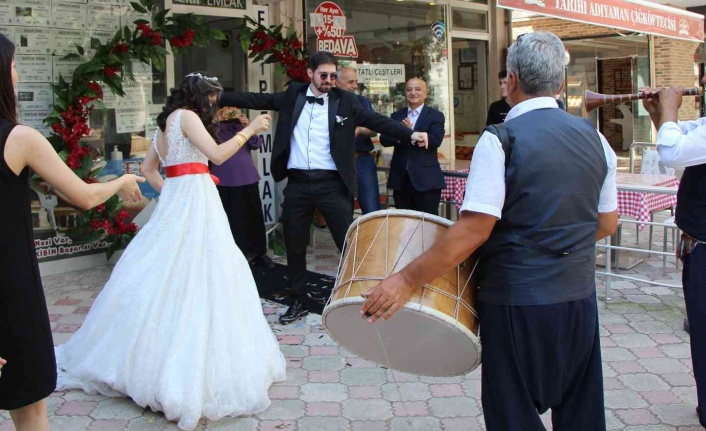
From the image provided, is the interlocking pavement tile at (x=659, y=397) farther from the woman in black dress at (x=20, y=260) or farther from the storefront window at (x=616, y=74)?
the storefront window at (x=616, y=74)

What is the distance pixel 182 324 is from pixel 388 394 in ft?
3.98

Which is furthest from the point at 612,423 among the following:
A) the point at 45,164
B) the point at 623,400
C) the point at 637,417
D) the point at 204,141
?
the point at 45,164

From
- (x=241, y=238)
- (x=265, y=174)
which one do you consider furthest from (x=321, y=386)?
(x=265, y=174)

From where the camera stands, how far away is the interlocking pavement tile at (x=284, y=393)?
Result: 4.21 meters

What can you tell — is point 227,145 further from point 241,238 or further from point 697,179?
point 241,238

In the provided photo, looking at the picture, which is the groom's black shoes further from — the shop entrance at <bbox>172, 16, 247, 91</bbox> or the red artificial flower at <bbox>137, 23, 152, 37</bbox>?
A: the shop entrance at <bbox>172, 16, 247, 91</bbox>

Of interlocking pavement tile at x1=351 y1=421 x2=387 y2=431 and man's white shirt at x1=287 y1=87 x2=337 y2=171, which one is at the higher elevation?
man's white shirt at x1=287 y1=87 x2=337 y2=171

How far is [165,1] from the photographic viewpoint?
7.25 meters

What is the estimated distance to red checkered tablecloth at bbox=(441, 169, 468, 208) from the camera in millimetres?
7074

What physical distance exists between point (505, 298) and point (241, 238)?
497cm

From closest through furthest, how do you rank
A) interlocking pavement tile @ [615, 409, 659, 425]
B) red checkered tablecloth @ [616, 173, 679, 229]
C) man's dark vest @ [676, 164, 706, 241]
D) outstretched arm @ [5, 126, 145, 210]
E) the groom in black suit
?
outstretched arm @ [5, 126, 145, 210] < man's dark vest @ [676, 164, 706, 241] < interlocking pavement tile @ [615, 409, 659, 425] < the groom in black suit < red checkered tablecloth @ [616, 173, 679, 229]

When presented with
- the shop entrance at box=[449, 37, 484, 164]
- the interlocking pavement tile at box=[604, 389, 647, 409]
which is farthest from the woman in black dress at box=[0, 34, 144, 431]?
the shop entrance at box=[449, 37, 484, 164]

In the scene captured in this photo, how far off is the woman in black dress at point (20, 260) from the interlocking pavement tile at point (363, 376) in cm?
208

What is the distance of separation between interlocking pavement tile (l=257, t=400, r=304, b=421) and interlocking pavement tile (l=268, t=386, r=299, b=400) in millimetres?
59
